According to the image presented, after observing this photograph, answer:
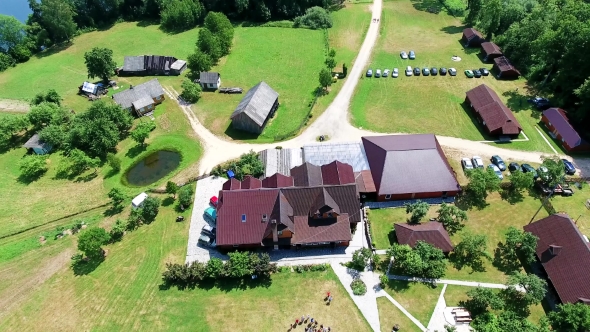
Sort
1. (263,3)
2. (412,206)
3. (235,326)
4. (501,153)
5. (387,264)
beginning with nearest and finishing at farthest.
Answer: (235,326), (387,264), (412,206), (501,153), (263,3)

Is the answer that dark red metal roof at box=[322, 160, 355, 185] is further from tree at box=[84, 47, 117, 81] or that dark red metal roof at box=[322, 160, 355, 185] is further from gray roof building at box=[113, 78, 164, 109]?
tree at box=[84, 47, 117, 81]

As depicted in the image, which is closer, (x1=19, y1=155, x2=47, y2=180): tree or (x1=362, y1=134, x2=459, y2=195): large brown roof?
(x1=362, y1=134, x2=459, y2=195): large brown roof

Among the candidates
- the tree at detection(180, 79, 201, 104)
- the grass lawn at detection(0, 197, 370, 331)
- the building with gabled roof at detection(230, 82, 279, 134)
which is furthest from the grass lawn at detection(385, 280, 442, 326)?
the tree at detection(180, 79, 201, 104)

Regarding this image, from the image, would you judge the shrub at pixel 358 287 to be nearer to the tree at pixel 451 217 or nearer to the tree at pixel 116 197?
the tree at pixel 451 217

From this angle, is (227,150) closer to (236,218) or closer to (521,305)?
(236,218)

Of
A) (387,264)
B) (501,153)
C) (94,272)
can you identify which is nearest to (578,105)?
(501,153)

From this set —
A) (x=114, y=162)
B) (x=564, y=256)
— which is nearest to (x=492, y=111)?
(x=564, y=256)

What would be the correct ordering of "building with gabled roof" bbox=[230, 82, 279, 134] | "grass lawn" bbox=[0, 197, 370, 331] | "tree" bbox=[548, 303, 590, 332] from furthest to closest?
"building with gabled roof" bbox=[230, 82, 279, 134]
"grass lawn" bbox=[0, 197, 370, 331]
"tree" bbox=[548, 303, 590, 332]
